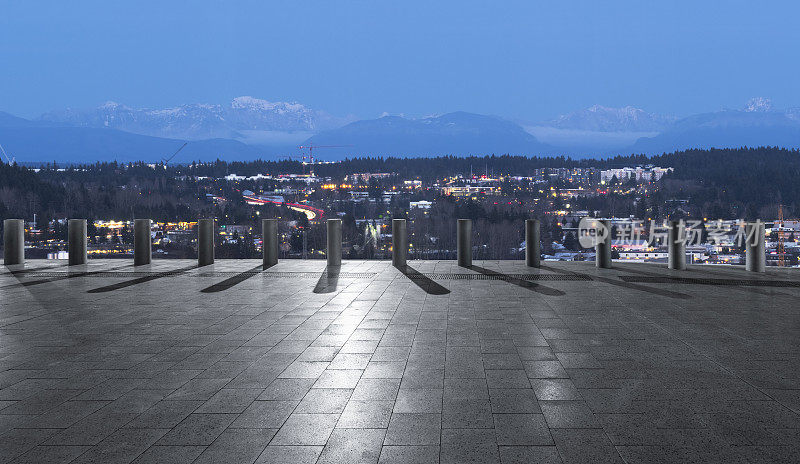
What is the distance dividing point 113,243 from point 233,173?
81.7 metres

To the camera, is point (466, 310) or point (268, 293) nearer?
point (466, 310)

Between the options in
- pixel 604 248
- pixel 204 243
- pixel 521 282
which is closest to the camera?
pixel 521 282

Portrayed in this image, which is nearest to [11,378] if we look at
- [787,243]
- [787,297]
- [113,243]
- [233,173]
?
[787,297]

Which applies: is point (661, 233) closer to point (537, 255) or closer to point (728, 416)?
point (537, 255)

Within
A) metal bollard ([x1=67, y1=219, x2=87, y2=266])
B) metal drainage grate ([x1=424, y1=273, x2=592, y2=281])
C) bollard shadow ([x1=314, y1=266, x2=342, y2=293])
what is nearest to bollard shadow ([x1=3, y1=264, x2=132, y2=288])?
metal bollard ([x1=67, y1=219, x2=87, y2=266])

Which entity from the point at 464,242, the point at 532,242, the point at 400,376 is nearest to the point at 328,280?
the point at 464,242

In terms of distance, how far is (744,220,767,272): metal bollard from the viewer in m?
16.8

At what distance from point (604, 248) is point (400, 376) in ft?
41.8

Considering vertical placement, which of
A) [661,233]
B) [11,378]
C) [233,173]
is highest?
[233,173]

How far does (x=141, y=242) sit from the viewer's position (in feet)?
63.9

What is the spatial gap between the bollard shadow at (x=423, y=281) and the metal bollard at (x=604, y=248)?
521 cm

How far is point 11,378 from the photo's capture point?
6379mm

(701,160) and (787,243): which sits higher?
(701,160)

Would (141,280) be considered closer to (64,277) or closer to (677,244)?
(64,277)
